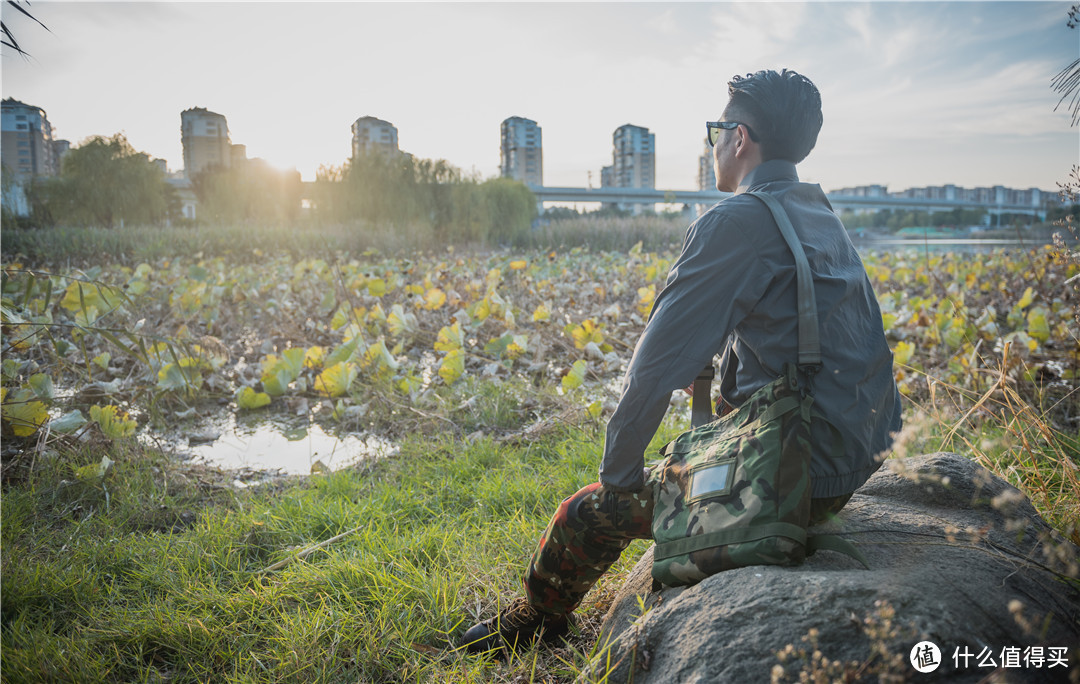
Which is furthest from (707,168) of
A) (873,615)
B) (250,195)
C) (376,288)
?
(250,195)

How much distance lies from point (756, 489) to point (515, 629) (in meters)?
0.89

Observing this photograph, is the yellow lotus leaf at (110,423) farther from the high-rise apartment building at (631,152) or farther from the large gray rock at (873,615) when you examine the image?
the high-rise apartment building at (631,152)

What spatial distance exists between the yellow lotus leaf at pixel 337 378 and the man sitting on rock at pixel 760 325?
2.69 metres

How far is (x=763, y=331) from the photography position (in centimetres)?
129

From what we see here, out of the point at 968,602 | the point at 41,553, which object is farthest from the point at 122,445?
the point at 968,602

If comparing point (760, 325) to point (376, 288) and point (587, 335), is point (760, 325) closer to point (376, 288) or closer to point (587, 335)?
point (587, 335)

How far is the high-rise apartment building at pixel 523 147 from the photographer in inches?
2302

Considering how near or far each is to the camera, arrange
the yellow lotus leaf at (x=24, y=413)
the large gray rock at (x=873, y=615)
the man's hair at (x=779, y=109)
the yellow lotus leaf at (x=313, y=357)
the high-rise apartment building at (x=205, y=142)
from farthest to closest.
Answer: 1. the high-rise apartment building at (x=205, y=142)
2. the yellow lotus leaf at (x=313, y=357)
3. the yellow lotus leaf at (x=24, y=413)
4. the man's hair at (x=779, y=109)
5. the large gray rock at (x=873, y=615)

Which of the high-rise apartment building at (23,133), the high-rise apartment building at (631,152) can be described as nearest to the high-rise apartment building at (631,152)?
the high-rise apartment building at (631,152)

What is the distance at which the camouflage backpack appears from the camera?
1.15 m

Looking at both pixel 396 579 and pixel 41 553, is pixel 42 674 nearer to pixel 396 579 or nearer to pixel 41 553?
pixel 41 553

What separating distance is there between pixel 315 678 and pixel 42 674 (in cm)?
74

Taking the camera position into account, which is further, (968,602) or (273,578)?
(273,578)

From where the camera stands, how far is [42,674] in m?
1.65
